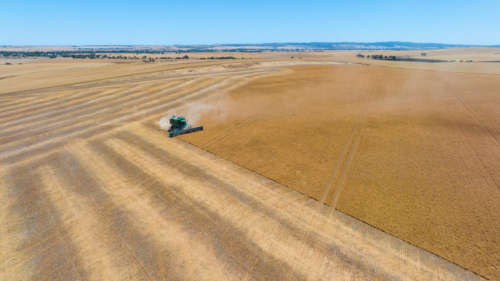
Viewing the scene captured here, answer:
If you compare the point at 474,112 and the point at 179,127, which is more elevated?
the point at 474,112

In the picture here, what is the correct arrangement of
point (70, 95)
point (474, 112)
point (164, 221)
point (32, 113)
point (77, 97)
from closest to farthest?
point (164, 221) < point (474, 112) < point (32, 113) < point (77, 97) < point (70, 95)

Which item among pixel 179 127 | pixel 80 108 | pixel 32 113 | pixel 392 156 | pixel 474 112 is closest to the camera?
pixel 392 156

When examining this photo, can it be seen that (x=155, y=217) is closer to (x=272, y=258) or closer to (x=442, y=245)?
(x=272, y=258)

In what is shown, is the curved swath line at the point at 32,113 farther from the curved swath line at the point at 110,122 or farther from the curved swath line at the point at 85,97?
the curved swath line at the point at 110,122

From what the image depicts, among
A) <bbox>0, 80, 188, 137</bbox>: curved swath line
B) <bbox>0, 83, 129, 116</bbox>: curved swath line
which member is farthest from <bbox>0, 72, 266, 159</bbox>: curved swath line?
<bbox>0, 83, 129, 116</bbox>: curved swath line

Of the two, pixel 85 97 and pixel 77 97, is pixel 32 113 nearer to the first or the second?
pixel 77 97

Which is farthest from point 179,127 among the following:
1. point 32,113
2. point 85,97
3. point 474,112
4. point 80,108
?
point 474,112
